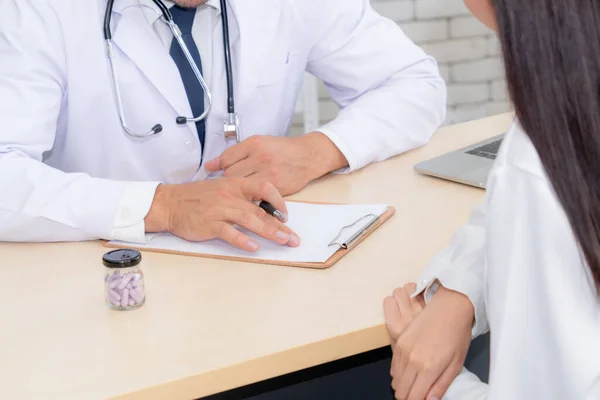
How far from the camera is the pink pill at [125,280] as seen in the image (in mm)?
906

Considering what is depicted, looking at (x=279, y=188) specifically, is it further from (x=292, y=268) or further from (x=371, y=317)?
(x=371, y=317)

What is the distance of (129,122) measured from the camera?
1.42 meters

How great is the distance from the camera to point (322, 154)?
1348 millimetres

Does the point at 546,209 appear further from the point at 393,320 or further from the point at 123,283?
the point at 123,283

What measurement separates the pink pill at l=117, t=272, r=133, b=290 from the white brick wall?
5.03 feet

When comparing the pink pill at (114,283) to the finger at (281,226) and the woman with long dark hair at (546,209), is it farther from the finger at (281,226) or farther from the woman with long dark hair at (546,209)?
→ the woman with long dark hair at (546,209)

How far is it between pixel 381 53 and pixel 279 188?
43 cm

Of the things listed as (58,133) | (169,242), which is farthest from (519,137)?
(58,133)

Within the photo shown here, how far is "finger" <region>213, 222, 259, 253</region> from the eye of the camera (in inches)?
41.3

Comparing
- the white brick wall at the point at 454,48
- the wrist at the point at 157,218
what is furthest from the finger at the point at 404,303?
the white brick wall at the point at 454,48

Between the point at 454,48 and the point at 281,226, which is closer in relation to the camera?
the point at 281,226

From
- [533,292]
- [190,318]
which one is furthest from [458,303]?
[190,318]

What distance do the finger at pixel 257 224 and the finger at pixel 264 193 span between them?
0.03 metres

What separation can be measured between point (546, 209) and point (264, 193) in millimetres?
527
